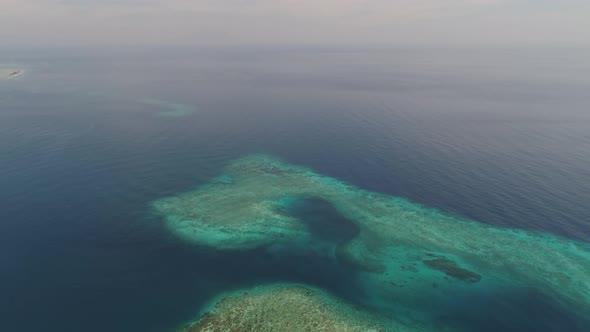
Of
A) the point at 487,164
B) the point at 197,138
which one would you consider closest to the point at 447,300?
the point at 487,164

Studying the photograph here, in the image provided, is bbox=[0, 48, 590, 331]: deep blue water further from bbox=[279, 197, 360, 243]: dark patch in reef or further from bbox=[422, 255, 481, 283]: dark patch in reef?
bbox=[422, 255, 481, 283]: dark patch in reef

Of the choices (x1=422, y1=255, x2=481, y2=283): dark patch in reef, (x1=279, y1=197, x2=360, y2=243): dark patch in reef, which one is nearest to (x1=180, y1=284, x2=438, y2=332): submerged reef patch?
(x1=422, y1=255, x2=481, y2=283): dark patch in reef

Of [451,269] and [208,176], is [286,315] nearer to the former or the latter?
[451,269]

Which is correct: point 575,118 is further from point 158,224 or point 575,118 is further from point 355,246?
point 158,224

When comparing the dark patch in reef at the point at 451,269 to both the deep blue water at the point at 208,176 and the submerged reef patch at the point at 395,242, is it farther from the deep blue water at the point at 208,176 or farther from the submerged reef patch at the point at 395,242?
the deep blue water at the point at 208,176

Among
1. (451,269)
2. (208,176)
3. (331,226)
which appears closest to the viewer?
(451,269)

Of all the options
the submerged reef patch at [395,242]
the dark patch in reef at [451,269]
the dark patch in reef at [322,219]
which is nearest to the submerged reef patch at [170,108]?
the submerged reef patch at [395,242]

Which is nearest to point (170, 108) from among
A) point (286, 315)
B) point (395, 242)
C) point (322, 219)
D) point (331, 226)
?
point (322, 219)
